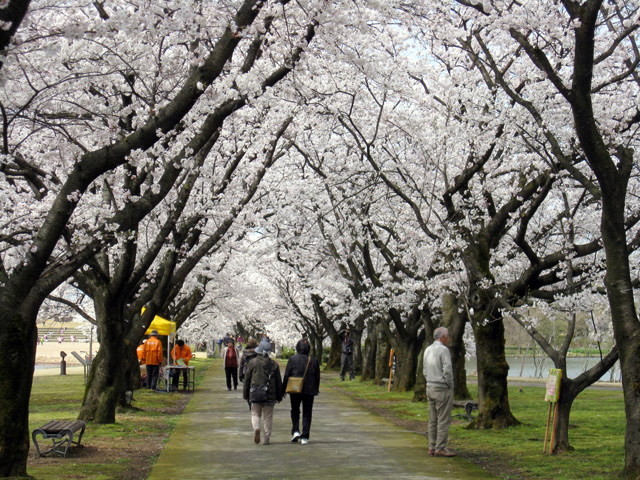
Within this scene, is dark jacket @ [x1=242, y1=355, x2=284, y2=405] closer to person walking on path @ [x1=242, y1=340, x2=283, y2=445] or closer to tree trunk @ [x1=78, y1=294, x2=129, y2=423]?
person walking on path @ [x1=242, y1=340, x2=283, y2=445]

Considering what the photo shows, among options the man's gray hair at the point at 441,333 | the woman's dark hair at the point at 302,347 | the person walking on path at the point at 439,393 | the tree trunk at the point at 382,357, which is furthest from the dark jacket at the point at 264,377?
the tree trunk at the point at 382,357

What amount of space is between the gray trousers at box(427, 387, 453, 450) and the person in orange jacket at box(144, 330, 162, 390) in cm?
1393

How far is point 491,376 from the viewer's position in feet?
47.6

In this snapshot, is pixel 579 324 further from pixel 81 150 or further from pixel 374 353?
A: pixel 81 150

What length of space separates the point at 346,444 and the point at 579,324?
3473 cm

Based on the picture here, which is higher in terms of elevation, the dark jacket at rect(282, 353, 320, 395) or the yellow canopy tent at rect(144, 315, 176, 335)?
the yellow canopy tent at rect(144, 315, 176, 335)

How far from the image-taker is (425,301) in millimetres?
22172

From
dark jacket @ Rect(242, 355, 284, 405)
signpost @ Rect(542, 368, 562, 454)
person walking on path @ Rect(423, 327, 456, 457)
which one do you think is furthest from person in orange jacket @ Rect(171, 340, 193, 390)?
signpost @ Rect(542, 368, 562, 454)

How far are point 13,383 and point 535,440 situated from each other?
8574 millimetres

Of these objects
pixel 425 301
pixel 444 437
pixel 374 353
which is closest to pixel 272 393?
pixel 444 437

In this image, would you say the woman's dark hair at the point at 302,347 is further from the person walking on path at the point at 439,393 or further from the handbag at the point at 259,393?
the person walking on path at the point at 439,393

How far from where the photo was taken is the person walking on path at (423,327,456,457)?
11305 mm

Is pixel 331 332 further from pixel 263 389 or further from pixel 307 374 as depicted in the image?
Answer: pixel 263 389

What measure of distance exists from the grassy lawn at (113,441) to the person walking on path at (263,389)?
159cm
